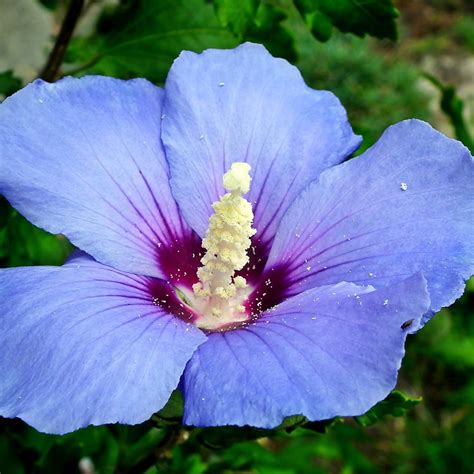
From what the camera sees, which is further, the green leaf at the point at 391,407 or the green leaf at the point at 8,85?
the green leaf at the point at 8,85

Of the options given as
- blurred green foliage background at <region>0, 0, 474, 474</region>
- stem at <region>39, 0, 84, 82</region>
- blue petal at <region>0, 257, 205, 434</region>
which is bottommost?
blurred green foliage background at <region>0, 0, 474, 474</region>

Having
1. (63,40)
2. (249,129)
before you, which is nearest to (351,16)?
(249,129)

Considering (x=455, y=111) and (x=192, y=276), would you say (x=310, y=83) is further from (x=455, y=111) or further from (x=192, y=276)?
(x=192, y=276)

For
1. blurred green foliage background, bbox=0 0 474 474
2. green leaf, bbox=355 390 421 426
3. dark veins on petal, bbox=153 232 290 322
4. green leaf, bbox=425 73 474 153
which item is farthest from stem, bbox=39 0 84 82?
green leaf, bbox=355 390 421 426

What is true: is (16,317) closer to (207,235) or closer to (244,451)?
(207,235)

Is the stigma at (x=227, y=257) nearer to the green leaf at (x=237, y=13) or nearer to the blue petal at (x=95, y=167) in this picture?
the blue petal at (x=95, y=167)

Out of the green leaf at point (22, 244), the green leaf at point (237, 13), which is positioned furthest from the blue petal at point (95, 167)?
the green leaf at point (22, 244)

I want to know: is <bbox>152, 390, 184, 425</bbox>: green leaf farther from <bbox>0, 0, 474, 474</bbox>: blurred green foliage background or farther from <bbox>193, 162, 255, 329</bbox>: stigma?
<bbox>193, 162, 255, 329</bbox>: stigma
